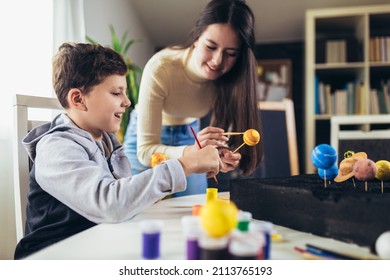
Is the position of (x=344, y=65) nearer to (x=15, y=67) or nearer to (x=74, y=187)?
(x=15, y=67)

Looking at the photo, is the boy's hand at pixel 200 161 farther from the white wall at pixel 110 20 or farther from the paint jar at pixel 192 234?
the white wall at pixel 110 20

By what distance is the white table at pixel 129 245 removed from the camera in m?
0.43

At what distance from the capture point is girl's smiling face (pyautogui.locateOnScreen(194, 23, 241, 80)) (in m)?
0.87

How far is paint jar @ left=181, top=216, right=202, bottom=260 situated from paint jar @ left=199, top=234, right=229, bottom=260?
1cm

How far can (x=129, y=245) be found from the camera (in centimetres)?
46

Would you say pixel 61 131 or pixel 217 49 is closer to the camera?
pixel 61 131

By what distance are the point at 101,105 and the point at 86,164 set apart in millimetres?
154

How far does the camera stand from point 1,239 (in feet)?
2.70

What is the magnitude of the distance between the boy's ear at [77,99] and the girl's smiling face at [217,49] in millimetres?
331

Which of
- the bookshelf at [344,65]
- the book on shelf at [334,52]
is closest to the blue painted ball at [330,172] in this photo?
the bookshelf at [344,65]

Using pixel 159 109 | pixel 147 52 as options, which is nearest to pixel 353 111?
pixel 147 52

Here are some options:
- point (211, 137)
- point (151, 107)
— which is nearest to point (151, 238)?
point (211, 137)
